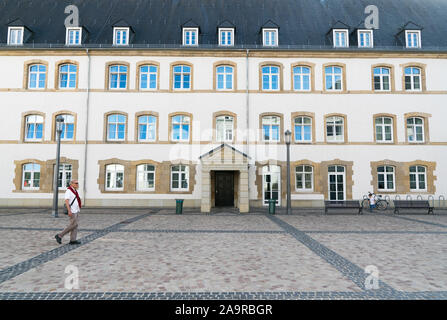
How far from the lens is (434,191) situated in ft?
64.4

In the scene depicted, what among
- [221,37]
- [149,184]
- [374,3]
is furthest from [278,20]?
[149,184]

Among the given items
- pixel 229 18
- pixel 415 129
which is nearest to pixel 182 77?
pixel 229 18

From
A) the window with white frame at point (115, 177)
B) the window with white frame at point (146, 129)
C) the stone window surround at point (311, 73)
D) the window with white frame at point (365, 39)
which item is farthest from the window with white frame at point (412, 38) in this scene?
the window with white frame at point (115, 177)

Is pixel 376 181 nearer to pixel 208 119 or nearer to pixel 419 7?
pixel 208 119

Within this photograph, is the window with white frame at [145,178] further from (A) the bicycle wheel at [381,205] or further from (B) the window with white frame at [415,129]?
(B) the window with white frame at [415,129]

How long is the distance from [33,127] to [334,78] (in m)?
21.3

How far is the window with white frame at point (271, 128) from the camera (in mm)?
20156

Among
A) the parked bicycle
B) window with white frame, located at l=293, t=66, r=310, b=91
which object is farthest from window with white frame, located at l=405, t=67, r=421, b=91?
the parked bicycle

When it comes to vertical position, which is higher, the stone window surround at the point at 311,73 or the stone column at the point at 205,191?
the stone window surround at the point at 311,73

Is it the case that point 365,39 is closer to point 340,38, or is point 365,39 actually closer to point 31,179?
point 340,38

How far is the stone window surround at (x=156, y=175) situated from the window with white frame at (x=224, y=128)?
2.62 meters

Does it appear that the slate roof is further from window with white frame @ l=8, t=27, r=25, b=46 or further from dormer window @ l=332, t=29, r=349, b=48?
dormer window @ l=332, t=29, r=349, b=48

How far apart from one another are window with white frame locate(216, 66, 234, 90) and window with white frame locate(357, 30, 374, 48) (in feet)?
30.5

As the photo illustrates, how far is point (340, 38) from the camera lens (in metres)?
20.6
